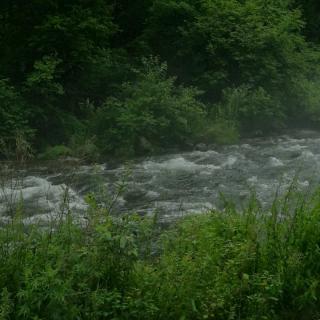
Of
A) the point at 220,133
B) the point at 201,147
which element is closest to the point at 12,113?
the point at 201,147

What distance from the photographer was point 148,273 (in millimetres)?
4688

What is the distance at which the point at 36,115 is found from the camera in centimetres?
1717

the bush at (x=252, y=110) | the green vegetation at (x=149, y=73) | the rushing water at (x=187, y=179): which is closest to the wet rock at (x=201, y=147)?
the green vegetation at (x=149, y=73)

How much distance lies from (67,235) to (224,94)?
619 inches

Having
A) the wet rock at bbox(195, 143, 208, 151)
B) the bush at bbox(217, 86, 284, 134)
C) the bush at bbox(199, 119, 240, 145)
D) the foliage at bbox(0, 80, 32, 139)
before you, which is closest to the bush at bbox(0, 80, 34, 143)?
the foliage at bbox(0, 80, 32, 139)

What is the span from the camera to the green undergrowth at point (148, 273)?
4.21 meters

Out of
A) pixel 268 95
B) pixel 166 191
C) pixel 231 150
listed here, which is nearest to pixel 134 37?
pixel 268 95

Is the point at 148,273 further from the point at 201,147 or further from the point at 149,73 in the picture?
the point at 149,73

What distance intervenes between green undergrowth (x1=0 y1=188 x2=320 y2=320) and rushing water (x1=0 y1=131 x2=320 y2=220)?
14.1 ft

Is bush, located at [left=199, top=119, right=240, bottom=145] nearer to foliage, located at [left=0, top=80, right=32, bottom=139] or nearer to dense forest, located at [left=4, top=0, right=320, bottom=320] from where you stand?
Result: dense forest, located at [left=4, top=0, right=320, bottom=320]

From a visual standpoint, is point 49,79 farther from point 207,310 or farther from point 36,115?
point 207,310

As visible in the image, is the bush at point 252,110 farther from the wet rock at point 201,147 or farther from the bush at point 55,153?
the bush at point 55,153

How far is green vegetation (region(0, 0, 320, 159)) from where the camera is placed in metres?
17.1

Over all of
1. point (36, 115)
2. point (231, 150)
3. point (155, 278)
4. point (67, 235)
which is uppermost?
point (67, 235)
